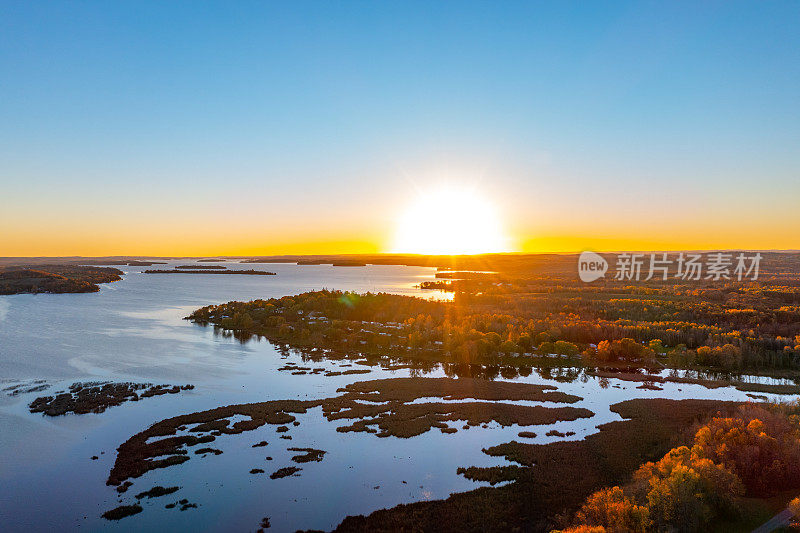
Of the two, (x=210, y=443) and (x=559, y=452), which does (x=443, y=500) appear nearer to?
(x=559, y=452)

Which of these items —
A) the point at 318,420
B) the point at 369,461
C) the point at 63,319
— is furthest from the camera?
the point at 63,319

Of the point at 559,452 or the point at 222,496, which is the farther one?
the point at 559,452

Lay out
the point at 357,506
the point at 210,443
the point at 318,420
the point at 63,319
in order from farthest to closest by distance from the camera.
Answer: the point at 63,319 → the point at 318,420 → the point at 210,443 → the point at 357,506

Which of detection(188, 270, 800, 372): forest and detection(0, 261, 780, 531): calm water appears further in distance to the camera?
detection(188, 270, 800, 372): forest

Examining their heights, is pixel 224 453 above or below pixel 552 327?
below

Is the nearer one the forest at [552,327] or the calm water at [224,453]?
the calm water at [224,453]

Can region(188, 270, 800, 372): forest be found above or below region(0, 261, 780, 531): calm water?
above

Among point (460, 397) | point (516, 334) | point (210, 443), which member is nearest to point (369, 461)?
point (210, 443)

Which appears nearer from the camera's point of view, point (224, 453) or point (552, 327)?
point (224, 453)

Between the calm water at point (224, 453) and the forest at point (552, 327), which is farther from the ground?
the forest at point (552, 327)

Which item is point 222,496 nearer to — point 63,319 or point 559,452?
point 559,452

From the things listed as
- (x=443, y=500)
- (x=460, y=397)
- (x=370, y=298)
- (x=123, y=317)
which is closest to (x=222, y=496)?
(x=443, y=500)
